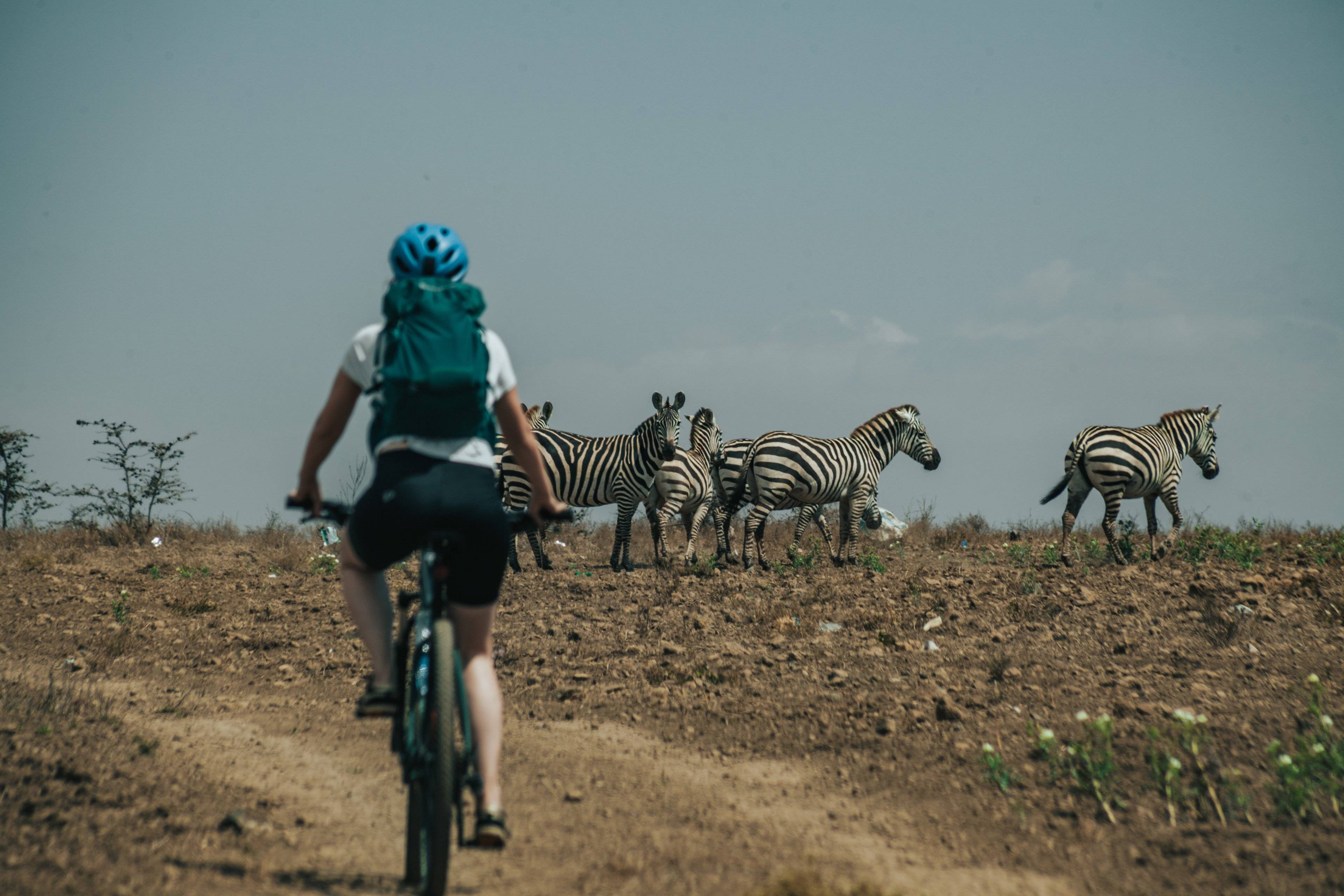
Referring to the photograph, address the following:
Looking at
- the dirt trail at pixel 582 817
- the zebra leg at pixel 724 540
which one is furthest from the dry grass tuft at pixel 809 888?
the zebra leg at pixel 724 540

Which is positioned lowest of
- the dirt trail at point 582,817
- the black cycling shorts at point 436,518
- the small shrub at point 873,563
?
the dirt trail at point 582,817

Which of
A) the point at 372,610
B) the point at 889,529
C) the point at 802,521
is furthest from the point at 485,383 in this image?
the point at 889,529

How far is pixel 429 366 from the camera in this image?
3.11m

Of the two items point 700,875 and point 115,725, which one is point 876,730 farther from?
point 115,725

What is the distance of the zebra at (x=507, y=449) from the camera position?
12.6 metres

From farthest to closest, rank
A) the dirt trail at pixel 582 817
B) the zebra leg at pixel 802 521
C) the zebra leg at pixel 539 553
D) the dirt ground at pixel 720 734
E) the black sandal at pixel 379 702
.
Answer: the zebra leg at pixel 802 521 < the zebra leg at pixel 539 553 < the dirt ground at pixel 720 734 < the dirt trail at pixel 582 817 < the black sandal at pixel 379 702

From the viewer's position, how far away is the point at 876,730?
5.73m

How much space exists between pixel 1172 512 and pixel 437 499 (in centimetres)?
1221

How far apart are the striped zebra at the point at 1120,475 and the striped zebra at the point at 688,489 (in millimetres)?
4657

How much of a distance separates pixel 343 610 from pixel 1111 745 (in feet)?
23.6

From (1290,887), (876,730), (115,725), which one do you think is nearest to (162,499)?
(115,725)

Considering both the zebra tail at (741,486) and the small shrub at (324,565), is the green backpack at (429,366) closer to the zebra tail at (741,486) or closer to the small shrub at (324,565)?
the small shrub at (324,565)

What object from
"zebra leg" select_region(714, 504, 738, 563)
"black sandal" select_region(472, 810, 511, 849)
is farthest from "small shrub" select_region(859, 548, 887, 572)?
"black sandal" select_region(472, 810, 511, 849)

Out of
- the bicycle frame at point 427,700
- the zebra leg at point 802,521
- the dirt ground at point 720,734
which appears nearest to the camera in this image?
the bicycle frame at point 427,700
